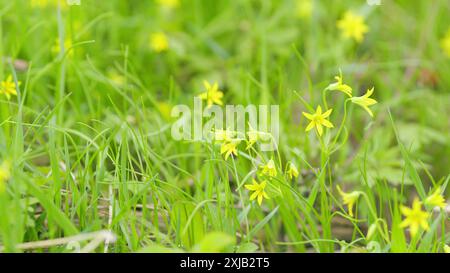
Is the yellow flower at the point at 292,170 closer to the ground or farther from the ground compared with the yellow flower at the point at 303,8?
closer to the ground

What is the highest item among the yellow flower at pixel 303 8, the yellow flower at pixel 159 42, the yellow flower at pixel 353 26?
the yellow flower at pixel 303 8

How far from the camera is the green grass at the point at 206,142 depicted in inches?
73.3

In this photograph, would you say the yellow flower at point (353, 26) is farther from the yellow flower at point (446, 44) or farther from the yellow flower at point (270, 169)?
the yellow flower at point (270, 169)

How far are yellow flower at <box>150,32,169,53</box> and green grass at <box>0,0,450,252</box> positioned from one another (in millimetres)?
53

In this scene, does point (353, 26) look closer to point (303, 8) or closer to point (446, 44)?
point (303, 8)

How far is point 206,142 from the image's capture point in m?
1.93

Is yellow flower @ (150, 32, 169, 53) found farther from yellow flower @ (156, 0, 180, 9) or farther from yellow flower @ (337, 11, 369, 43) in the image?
yellow flower @ (337, 11, 369, 43)

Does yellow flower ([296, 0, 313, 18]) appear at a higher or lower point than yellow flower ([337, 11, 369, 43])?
higher

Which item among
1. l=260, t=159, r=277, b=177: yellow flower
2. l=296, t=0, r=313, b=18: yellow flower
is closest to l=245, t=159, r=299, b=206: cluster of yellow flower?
l=260, t=159, r=277, b=177: yellow flower

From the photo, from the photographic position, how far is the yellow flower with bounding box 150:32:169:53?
10.7ft

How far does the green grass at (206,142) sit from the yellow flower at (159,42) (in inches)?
2.1

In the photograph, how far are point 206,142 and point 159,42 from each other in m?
1.45

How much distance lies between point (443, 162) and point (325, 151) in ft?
4.35

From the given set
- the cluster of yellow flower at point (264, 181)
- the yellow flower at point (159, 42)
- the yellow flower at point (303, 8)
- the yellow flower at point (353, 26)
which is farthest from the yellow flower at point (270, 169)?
the yellow flower at point (303, 8)
